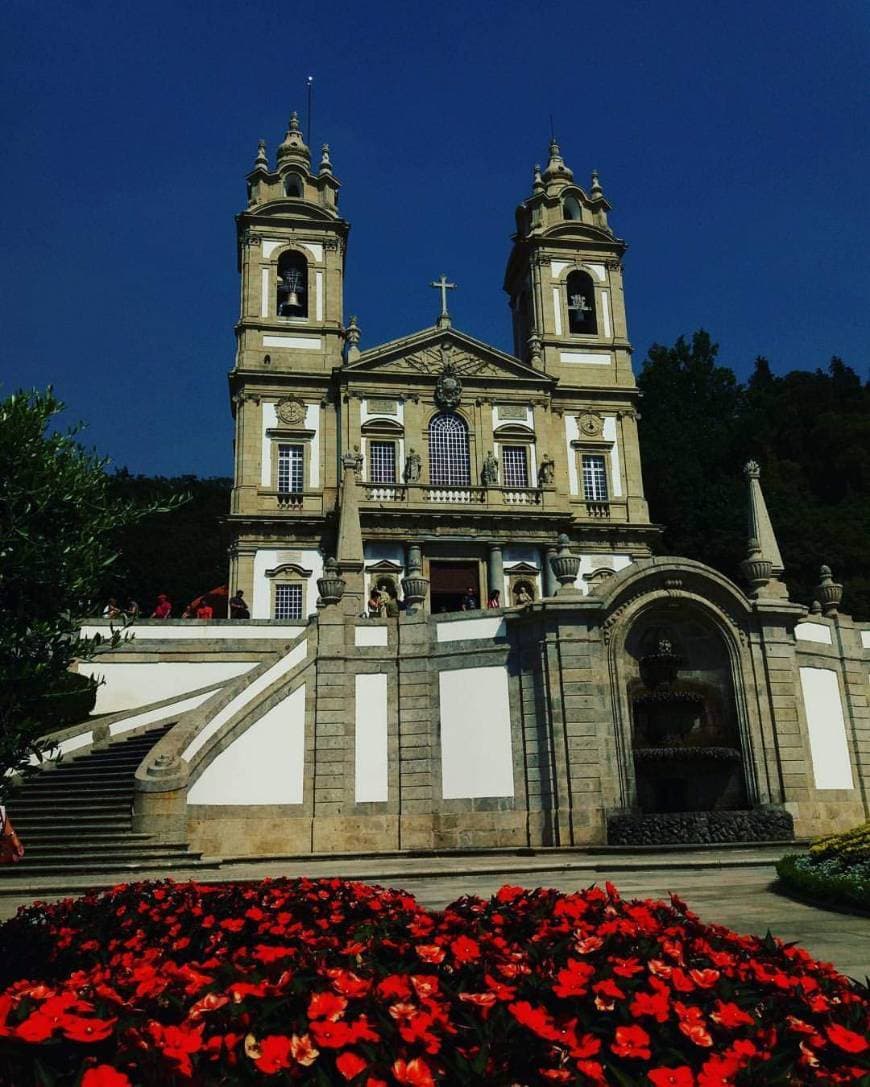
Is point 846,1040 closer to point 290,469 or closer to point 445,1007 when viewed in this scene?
point 445,1007

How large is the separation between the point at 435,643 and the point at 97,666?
8292mm

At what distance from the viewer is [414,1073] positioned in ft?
10.6

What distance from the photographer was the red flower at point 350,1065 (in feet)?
10.5

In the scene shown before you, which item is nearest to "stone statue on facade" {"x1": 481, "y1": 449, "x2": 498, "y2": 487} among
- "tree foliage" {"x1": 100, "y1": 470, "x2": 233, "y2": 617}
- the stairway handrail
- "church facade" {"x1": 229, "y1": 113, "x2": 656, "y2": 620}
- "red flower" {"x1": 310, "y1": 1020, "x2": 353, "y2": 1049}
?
"church facade" {"x1": 229, "y1": 113, "x2": 656, "y2": 620}

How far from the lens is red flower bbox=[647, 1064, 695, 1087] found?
3227 millimetres

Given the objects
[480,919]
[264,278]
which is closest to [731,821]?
[480,919]

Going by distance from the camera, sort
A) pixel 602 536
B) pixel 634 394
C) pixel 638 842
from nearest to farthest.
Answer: pixel 638 842 → pixel 602 536 → pixel 634 394

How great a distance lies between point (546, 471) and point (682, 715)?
18.0m

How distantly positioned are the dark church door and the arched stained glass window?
3.32 meters

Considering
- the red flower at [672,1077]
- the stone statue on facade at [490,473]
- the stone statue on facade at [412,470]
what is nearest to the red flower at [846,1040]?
the red flower at [672,1077]

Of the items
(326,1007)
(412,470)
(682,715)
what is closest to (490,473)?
(412,470)

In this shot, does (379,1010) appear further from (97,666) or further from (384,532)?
(384,532)

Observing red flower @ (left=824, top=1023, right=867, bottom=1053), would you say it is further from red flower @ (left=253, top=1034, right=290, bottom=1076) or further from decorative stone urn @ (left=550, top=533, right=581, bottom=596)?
decorative stone urn @ (left=550, top=533, right=581, bottom=596)

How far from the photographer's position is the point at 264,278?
120ft
